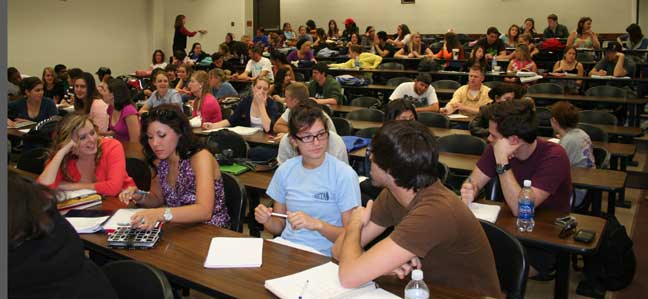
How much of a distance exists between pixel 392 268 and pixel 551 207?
1.62 m

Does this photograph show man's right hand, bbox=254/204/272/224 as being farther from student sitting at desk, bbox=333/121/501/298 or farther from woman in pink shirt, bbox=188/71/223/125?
woman in pink shirt, bbox=188/71/223/125

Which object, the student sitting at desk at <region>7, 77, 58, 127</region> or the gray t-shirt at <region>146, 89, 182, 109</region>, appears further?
the gray t-shirt at <region>146, 89, 182, 109</region>

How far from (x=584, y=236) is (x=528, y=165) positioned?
599 millimetres

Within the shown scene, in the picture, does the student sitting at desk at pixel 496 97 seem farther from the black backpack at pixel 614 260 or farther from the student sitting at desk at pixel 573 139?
the black backpack at pixel 614 260

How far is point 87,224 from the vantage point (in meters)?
2.68

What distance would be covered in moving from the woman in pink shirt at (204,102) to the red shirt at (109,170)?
2512mm

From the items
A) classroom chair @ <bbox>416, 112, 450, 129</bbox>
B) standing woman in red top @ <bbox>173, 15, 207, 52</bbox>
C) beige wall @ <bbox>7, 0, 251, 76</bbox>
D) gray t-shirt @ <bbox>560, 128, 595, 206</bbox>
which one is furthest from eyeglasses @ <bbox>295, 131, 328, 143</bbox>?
standing woman in red top @ <bbox>173, 15, 207, 52</bbox>

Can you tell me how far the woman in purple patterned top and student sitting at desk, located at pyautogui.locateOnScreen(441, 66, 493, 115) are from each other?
13.6 ft

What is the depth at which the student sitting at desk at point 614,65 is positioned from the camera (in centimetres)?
909

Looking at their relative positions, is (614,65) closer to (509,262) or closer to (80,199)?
(509,262)

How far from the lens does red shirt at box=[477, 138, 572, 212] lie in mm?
3012

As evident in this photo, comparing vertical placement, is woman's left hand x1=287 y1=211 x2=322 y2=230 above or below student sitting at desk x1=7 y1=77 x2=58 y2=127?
below

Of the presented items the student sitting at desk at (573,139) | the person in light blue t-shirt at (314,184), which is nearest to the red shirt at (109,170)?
the person in light blue t-shirt at (314,184)

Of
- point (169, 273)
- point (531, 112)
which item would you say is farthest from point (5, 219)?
point (531, 112)
